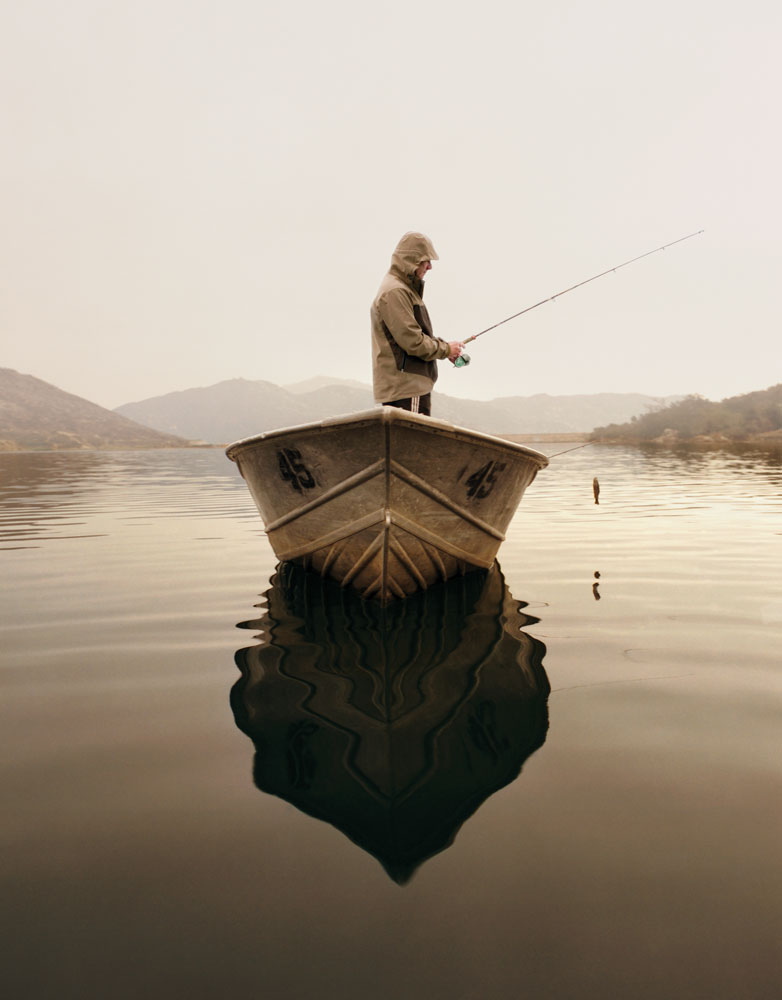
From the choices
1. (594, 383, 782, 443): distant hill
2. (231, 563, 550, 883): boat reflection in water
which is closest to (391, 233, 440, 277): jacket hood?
(231, 563, 550, 883): boat reflection in water

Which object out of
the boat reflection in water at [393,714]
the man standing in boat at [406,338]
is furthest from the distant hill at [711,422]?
the boat reflection in water at [393,714]

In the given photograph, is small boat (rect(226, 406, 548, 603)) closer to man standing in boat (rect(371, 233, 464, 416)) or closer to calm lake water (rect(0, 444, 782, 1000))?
calm lake water (rect(0, 444, 782, 1000))

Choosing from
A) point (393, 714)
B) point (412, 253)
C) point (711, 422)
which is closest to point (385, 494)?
point (393, 714)

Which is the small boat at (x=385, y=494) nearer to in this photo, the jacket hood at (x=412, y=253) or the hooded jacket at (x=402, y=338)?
the hooded jacket at (x=402, y=338)

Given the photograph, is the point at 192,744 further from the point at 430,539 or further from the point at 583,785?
the point at 430,539

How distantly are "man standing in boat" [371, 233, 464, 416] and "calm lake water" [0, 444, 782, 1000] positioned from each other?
2114 millimetres

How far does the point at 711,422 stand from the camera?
69.8m

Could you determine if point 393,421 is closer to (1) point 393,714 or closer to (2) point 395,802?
(1) point 393,714

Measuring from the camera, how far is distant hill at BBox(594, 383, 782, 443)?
211 ft

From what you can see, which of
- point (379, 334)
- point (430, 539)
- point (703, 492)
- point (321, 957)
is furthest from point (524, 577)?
point (703, 492)

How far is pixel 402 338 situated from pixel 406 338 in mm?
37

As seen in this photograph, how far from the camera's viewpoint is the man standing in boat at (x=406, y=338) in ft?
18.2

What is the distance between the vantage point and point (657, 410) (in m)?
85.3

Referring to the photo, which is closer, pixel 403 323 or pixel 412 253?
pixel 403 323
